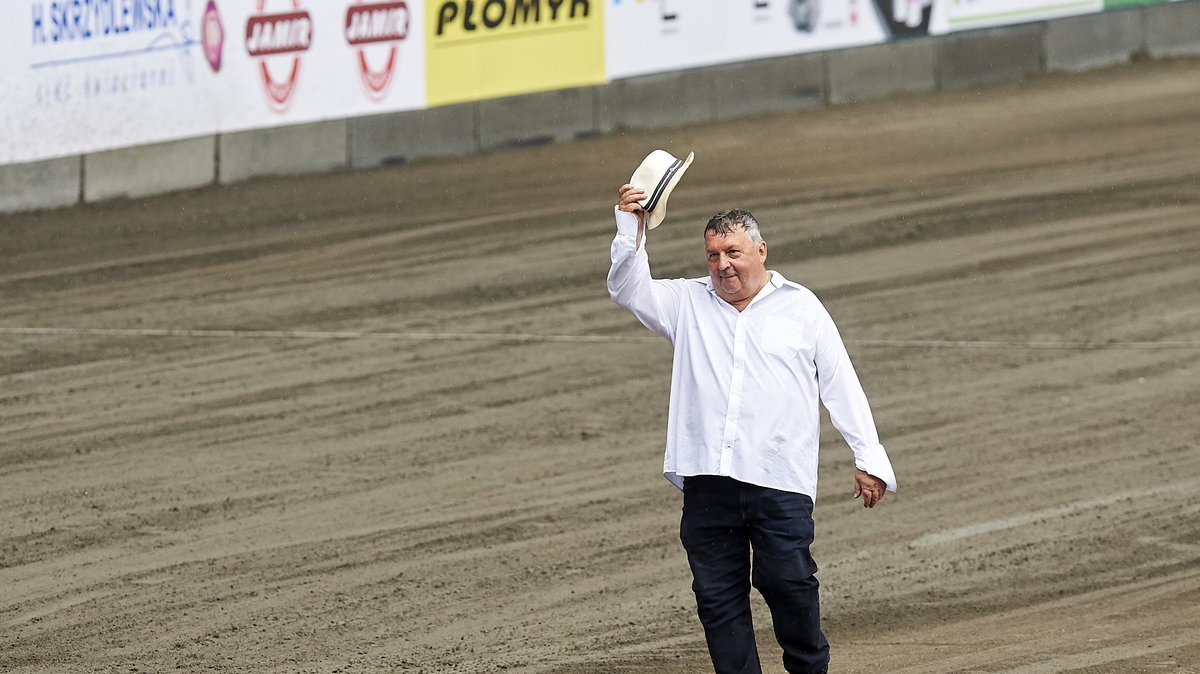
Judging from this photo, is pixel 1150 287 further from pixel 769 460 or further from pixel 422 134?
pixel 769 460

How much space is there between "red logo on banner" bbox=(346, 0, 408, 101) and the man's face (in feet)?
44.0

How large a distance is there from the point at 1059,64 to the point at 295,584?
20.6m

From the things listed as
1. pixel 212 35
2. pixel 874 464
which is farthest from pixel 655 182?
pixel 212 35

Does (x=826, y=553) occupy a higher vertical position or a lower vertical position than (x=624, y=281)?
lower

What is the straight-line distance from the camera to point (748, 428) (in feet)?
21.8

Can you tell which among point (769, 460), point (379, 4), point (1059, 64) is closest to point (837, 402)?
point (769, 460)

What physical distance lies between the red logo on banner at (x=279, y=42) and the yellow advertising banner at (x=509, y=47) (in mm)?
1652

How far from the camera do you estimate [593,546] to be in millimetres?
9727

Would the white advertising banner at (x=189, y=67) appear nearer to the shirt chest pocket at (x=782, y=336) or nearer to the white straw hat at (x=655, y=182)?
the white straw hat at (x=655, y=182)

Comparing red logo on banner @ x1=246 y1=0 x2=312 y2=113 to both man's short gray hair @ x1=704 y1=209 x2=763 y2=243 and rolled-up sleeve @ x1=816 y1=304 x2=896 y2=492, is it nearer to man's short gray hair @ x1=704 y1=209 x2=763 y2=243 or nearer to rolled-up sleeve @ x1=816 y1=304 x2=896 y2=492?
man's short gray hair @ x1=704 y1=209 x2=763 y2=243

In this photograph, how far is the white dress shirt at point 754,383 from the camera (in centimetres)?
664

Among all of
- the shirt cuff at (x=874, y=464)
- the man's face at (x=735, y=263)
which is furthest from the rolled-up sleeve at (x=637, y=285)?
the shirt cuff at (x=874, y=464)

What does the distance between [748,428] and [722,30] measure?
55.8 ft

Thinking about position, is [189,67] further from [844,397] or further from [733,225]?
[844,397]
